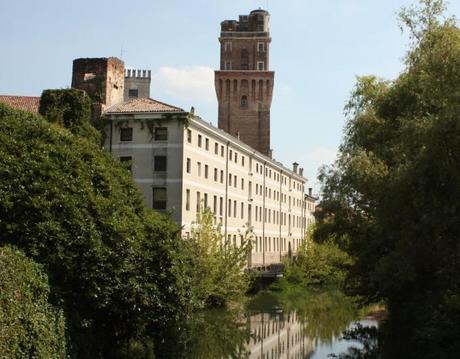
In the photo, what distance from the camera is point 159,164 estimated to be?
4488cm

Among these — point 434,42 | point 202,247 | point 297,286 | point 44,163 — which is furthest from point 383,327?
point 297,286

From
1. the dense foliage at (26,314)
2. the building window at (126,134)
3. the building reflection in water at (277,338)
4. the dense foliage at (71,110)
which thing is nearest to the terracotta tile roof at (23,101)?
the building window at (126,134)

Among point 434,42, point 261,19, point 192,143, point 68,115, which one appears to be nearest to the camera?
point 434,42

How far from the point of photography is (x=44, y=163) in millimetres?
17781

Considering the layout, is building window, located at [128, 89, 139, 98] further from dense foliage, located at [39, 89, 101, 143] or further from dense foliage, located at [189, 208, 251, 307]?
dense foliage, located at [39, 89, 101, 143]

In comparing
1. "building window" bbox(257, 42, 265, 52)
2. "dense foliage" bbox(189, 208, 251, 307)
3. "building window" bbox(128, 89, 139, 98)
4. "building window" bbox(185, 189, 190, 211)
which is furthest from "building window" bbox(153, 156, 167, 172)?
"building window" bbox(257, 42, 265, 52)

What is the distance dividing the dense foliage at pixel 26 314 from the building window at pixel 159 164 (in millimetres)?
A: 28299

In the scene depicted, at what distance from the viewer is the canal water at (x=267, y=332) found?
25938 millimetres

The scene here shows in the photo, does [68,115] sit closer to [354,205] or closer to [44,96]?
[44,96]

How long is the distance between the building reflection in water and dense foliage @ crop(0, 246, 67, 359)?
37.0 ft

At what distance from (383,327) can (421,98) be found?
1420cm

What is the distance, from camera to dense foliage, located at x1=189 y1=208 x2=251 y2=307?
37.4 meters

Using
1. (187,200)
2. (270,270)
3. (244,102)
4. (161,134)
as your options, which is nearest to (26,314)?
(187,200)

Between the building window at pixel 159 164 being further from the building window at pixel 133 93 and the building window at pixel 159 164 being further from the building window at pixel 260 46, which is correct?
the building window at pixel 260 46
